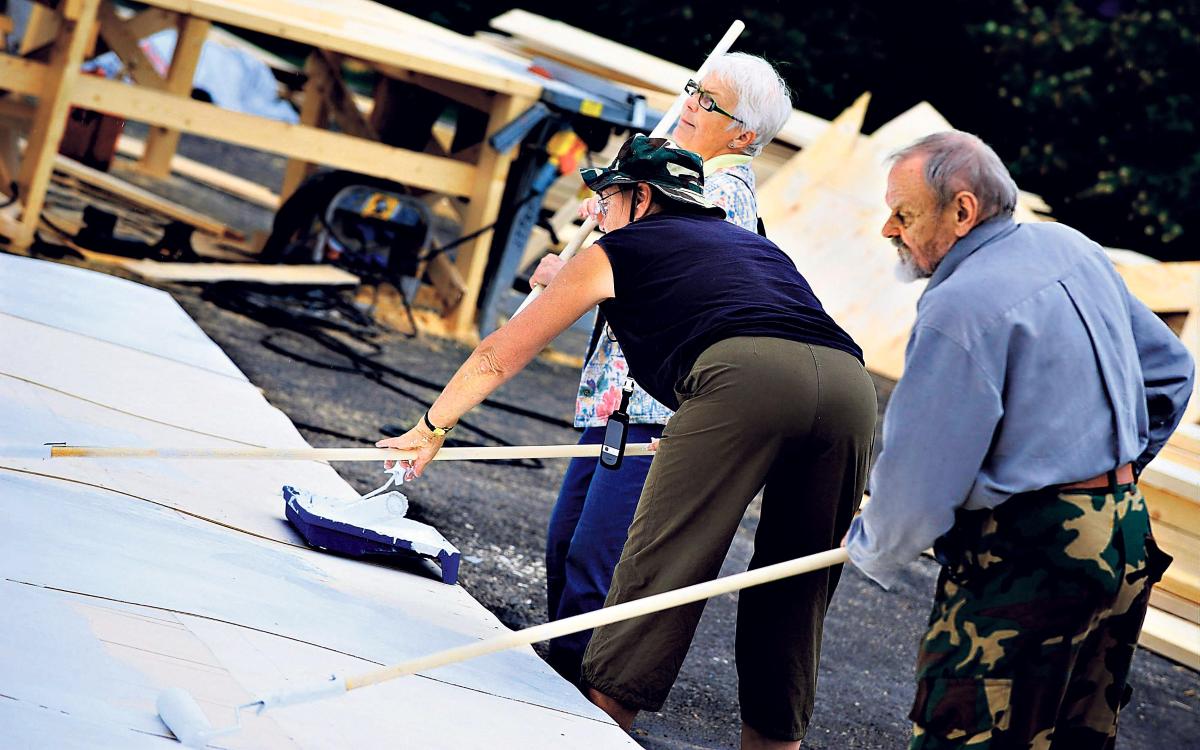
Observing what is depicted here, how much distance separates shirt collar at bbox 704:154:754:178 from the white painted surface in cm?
135

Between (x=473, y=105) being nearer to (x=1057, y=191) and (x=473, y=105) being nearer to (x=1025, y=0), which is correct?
(x=1057, y=191)

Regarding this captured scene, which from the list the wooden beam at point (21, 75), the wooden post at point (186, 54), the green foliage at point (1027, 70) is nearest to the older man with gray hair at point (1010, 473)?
the wooden beam at point (21, 75)

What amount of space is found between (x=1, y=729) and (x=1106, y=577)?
1799mm

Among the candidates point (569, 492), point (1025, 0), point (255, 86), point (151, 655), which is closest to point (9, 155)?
point (255, 86)

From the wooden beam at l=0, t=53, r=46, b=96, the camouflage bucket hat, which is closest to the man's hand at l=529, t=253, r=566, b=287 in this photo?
the camouflage bucket hat

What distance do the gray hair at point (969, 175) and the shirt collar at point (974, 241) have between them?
2 cm

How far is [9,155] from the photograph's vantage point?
359 inches

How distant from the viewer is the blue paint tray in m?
3.50

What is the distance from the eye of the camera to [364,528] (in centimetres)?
351

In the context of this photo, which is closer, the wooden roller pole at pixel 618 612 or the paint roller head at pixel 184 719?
the paint roller head at pixel 184 719

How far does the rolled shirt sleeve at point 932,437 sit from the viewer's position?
221 cm

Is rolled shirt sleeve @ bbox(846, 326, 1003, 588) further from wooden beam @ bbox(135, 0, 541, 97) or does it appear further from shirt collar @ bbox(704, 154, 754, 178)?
wooden beam @ bbox(135, 0, 541, 97)

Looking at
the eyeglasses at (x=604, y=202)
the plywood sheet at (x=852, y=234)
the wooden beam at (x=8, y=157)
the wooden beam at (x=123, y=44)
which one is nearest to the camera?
the eyeglasses at (x=604, y=202)

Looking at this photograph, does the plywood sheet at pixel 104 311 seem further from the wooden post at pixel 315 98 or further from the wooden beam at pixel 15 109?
the wooden post at pixel 315 98
